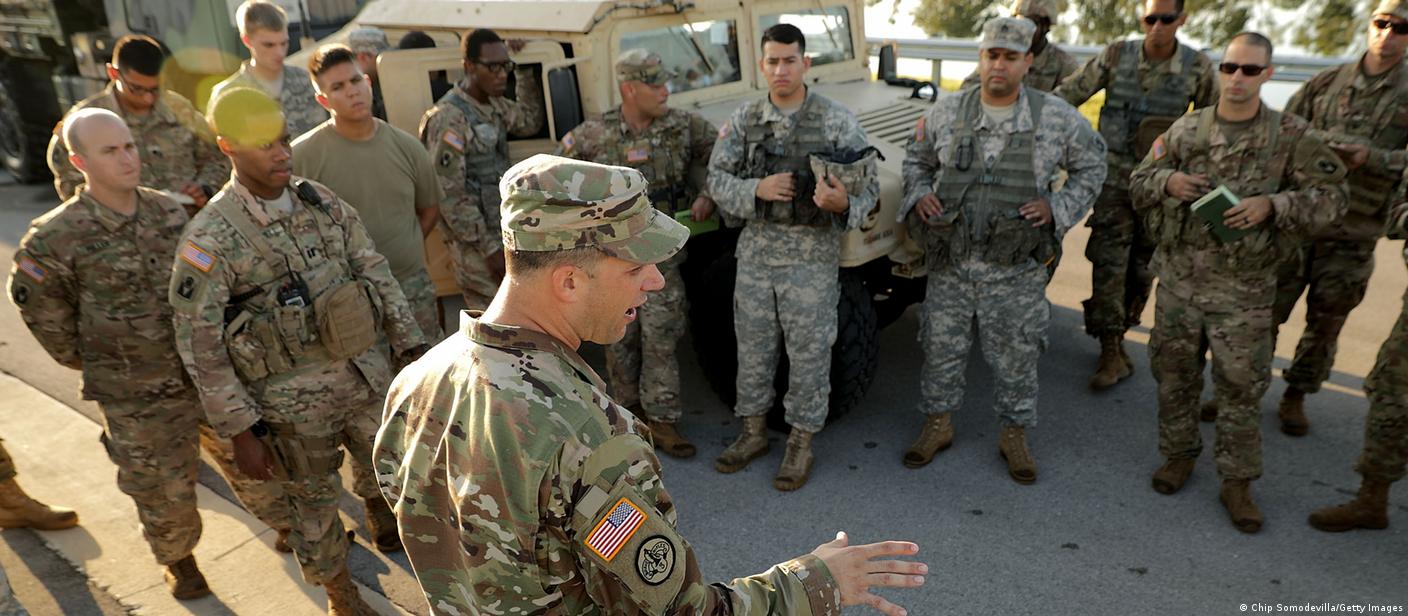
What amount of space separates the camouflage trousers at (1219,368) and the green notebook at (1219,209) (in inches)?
10.2

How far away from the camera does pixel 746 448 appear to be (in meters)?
4.04

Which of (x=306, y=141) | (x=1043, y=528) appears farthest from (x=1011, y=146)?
(x=306, y=141)

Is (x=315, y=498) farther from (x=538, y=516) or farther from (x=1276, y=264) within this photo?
(x=1276, y=264)

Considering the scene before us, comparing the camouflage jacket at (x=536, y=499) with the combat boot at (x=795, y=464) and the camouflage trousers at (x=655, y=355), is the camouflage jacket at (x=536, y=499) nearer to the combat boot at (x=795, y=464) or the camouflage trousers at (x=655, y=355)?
the combat boot at (x=795, y=464)

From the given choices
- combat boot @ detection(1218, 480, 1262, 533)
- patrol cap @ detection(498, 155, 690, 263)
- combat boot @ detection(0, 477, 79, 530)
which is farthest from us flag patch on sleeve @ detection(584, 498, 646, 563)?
combat boot @ detection(0, 477, 79, 530)

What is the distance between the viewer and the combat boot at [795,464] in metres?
3.84

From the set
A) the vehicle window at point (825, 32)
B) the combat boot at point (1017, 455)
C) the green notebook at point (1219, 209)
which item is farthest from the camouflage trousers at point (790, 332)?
the vehicle window at point (825, 32)

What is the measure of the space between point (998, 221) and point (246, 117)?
255 centimetres

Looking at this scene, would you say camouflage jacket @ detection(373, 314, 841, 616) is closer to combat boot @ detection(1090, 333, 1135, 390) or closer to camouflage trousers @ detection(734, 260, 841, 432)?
camouflage trousers @ detection(734, 260, 841, 432)

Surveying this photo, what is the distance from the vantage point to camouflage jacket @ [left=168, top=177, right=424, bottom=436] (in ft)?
8.60

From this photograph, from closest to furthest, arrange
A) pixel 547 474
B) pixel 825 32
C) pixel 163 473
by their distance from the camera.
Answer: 1. pixel 547 474
2. pixel 163 473
3. pixel 825 32

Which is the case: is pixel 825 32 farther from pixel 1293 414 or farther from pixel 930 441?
pixel 1293 414

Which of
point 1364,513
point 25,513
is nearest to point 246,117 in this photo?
point 25,513

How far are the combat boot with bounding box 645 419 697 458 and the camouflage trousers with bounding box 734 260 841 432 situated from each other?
0.36 m
